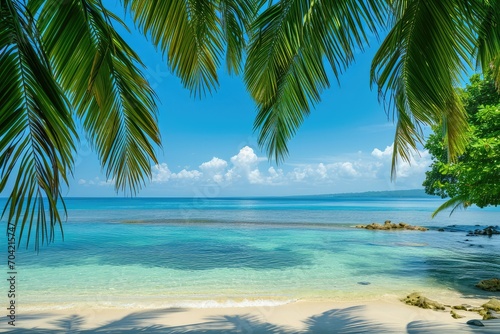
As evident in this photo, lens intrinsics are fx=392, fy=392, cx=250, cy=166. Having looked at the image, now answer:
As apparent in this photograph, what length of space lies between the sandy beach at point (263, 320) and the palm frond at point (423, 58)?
3537 millimetres

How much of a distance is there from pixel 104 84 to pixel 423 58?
2.51 m

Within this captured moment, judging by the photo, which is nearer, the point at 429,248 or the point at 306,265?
the point at 306,265

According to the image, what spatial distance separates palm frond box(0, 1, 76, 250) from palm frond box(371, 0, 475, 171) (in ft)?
8.56

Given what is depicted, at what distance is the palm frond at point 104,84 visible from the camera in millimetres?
2736

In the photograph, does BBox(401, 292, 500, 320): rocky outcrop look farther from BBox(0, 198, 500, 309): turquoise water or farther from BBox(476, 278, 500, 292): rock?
BBox(476, 278, 500, 292): rock

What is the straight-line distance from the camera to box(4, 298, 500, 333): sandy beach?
576cm

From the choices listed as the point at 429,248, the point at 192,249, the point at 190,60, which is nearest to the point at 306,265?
the point at 192,249

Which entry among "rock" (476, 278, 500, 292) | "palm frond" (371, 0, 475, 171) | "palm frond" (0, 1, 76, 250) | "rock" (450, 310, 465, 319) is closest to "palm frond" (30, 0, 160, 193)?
"palm frond" (0, 1, 76, 250)

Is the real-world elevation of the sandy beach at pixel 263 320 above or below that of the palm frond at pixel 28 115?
below

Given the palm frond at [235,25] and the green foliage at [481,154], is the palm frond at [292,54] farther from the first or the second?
the green foliage at [481,154]

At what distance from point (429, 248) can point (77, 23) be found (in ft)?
59.2

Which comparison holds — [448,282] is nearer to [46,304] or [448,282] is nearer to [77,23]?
[46,304]

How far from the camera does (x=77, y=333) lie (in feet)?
18.3

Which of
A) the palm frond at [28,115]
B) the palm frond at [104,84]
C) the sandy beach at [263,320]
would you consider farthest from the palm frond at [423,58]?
the sandy beach at [263,320]
